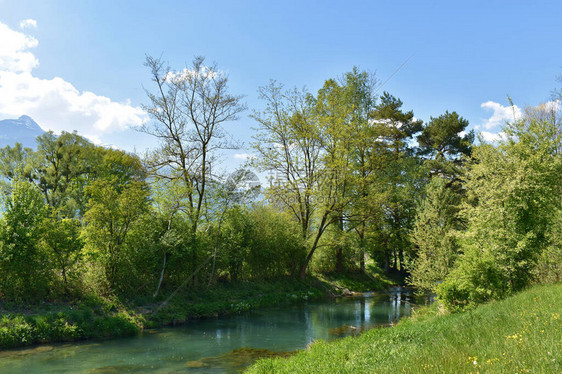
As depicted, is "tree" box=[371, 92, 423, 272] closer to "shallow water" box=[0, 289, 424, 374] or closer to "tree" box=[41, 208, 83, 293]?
"shallow water" box=[0, 289, 424, 374]

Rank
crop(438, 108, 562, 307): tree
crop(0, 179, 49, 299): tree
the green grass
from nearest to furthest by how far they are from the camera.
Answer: the green grass < crop(438, 108, 562, 307): tree < crop(0, 179, 49, 299): tree

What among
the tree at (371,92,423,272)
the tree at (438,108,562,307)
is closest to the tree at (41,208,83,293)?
the tree at (438,108,562,307)

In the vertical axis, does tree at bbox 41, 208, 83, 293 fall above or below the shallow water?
above

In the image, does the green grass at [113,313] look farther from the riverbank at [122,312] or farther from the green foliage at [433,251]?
the green foliage at [433,251]

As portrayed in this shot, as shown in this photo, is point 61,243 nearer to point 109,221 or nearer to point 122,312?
point 109,221

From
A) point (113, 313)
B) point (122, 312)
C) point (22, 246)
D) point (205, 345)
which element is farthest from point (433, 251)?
point (22, 246)

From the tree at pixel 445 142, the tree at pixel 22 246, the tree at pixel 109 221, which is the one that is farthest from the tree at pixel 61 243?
the tree at pixel 445 142

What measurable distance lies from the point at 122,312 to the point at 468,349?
619 inches

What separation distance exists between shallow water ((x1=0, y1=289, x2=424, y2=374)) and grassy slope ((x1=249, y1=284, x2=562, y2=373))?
3.70 metres

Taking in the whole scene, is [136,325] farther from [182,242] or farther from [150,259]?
[182,242]

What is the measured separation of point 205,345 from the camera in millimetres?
14914

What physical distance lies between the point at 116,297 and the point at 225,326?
554cm

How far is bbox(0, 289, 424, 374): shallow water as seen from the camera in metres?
11.9

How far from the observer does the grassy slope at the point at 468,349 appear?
5086mm
